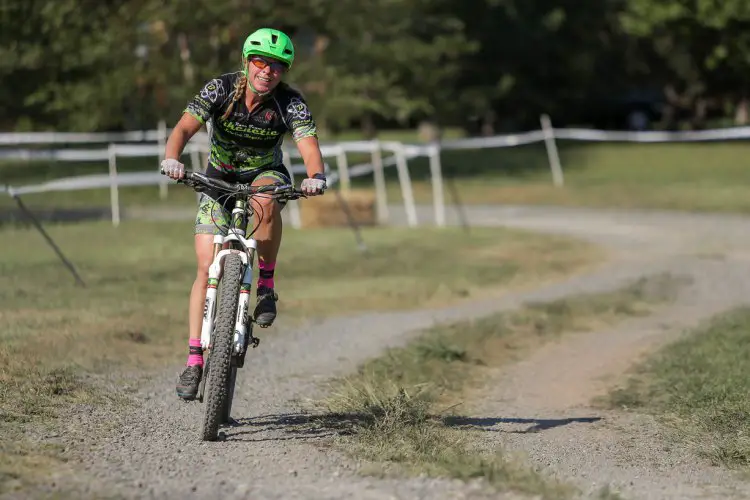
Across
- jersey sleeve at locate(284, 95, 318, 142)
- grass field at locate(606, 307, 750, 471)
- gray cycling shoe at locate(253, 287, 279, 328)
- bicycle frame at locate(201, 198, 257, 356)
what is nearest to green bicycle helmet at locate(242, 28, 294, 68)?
jersey sleeve at locate(284, 95, 318, 142)

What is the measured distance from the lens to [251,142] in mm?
7395

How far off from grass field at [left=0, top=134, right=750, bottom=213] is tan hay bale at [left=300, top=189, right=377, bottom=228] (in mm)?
1498

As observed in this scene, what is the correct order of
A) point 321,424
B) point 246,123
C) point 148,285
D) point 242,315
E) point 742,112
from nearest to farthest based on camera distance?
1. point 242,315
2. point 246,123
3. point 321,424
4. point 148,285
5. point 742,112

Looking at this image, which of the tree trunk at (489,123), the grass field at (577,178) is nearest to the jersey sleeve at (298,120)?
the grass field at (577,178)

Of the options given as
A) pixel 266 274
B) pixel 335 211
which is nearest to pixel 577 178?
pixel 335 211

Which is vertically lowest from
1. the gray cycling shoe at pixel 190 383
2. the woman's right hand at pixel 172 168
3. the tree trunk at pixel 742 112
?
the tree trunk at pixel 742 112

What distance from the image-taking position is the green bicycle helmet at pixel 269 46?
7113 mm

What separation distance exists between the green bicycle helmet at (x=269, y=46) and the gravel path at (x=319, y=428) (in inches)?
77.4

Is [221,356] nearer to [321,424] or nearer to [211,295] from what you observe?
[211,295]

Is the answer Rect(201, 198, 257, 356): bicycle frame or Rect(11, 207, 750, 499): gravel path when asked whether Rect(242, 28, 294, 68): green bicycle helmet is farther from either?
Rect(11, 207, 750, 499): gravel path

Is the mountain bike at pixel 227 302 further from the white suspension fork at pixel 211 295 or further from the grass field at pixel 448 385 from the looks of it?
the grass field at pixel 448 385

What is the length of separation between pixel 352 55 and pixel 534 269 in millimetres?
19169

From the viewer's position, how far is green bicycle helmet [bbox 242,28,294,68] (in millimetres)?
7113

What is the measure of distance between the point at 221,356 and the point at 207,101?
1335 millimetres
